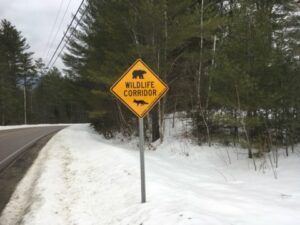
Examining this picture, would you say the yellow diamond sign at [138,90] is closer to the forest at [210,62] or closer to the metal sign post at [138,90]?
the metal sign post at [138,90]

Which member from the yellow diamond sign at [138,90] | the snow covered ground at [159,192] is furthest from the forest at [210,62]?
the yellow diamond sign at [138,90]

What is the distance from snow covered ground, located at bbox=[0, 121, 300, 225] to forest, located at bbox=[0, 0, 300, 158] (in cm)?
130

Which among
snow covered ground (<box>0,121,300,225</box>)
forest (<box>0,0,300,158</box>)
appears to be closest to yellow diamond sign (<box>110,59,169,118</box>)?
snow covered ground (<box>0,121,300,225</box>)

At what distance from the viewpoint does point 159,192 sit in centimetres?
866

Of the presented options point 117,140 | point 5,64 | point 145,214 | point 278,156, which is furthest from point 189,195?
point 5,64

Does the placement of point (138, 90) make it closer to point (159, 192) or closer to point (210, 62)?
point (159, 192)

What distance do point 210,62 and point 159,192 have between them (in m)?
11.5

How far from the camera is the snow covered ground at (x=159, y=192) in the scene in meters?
6.94

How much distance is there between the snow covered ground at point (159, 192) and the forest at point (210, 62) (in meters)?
1.30

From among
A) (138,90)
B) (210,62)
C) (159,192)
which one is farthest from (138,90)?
(210,62)

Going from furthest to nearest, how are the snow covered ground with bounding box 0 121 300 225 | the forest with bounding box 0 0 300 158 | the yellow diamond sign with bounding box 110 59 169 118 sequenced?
the forest with bounding box 0 0 300 158, the yellow diamond sign with bounding box 110 59 169 118, the snow covered ground with bounding box 0 121 300 225

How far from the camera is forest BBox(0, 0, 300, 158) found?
42.2ft

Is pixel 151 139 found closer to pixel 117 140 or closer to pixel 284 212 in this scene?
pixel 117 140

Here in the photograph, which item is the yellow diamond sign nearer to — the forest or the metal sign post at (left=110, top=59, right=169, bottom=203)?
the metal sign post at (left=110, top=59, right=169, bottom=203)
